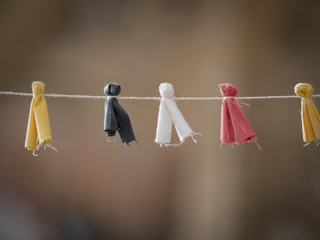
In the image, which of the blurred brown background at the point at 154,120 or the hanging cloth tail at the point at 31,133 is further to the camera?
the blurred brown background at the point at 154,120

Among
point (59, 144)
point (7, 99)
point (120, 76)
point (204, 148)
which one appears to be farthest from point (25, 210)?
point (204, 148)

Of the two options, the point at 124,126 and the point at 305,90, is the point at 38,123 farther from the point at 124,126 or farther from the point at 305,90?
the point at 305,90

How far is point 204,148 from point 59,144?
910 mm

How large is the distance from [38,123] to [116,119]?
9.9 inches

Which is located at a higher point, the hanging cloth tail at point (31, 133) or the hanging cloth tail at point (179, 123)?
the hanging cloth tail at point (179, 123)

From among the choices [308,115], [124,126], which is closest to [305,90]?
[308,115]

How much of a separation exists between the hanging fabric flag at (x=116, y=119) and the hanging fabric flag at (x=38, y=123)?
193mm

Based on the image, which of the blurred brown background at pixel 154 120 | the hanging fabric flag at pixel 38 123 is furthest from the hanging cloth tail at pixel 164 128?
the blurred brown background at pixel 154 120

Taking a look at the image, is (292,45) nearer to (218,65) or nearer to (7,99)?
(218,65)

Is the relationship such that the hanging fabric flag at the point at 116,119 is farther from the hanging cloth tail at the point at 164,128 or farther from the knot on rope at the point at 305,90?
the knot on rope at the point at 305,90

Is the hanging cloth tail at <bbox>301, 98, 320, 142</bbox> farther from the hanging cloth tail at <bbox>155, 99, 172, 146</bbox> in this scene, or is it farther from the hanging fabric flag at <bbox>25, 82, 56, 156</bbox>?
the hanging fabric flag at <bbox>25, 82, 56, 156</bbox>

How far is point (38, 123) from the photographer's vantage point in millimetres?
1025

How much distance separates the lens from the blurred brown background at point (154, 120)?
1.90 m

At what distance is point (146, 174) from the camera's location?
200 centimetres
